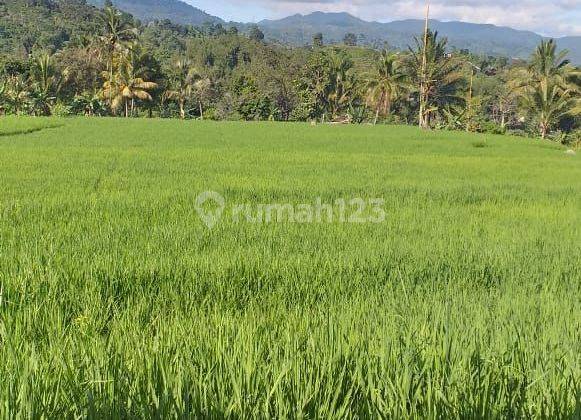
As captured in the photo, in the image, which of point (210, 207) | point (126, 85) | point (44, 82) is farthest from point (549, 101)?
point (44, 82)

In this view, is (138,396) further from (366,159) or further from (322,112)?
(322,112)

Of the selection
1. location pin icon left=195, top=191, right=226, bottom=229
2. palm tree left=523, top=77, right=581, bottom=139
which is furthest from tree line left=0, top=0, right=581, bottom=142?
location pin icon left=195, top=191, right=226, bottom=229

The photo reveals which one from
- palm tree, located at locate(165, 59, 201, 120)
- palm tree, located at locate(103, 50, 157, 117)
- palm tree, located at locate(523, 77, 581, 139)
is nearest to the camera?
palm tree, located at locate(523, 77, 581, 139)

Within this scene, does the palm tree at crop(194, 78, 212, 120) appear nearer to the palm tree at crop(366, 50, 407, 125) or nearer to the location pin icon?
the palm tree at crop(366, 50, 407, 125)

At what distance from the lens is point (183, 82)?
3759cm

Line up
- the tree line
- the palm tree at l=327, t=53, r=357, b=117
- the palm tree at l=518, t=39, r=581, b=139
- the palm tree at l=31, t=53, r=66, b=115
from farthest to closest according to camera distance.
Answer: the palm tree at l=327, t=53, r=357, b=117, the tree line, the palm tree at l=31, t=53, r=66, b=115, the palm tree at l=518, t=39, r=581, b=139

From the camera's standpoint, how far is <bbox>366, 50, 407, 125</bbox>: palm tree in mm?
36156

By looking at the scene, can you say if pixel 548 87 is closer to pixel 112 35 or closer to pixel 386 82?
pixel 386 82

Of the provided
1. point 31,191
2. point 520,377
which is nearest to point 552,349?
point 520,377

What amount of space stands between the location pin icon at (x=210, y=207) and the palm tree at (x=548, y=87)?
26.4 meters

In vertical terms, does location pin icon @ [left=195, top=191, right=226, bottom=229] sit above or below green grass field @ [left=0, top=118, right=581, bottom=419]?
below

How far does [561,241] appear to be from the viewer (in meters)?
5.25

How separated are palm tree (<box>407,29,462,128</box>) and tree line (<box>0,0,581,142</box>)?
0.27 ft

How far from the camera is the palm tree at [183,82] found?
37.3 metres
